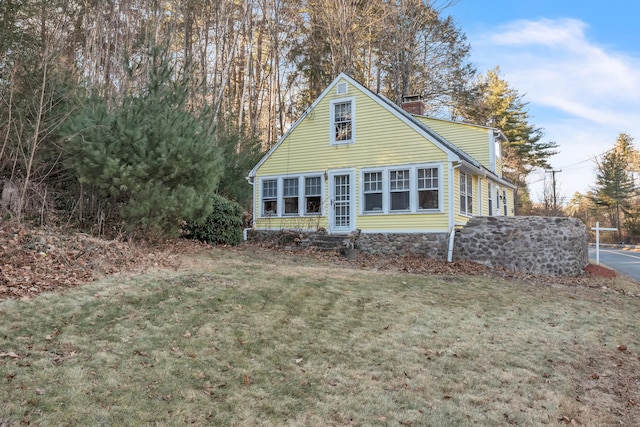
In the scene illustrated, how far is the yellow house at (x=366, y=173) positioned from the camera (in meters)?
13.9

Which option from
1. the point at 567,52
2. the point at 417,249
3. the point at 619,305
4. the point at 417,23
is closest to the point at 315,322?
the point at 619,305

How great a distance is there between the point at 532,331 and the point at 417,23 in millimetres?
20882

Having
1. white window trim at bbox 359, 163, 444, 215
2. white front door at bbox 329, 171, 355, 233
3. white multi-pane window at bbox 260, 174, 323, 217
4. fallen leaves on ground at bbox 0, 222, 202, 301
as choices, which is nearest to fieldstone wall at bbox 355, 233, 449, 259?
white window trim at bbox 359, 163, 444, 215

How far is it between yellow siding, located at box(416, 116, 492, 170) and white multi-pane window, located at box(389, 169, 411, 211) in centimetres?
445

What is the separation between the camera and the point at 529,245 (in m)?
12.9

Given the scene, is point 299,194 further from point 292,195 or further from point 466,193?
point 466,193

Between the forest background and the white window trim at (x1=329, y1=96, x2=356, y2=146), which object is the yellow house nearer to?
the white window trim at (x1=329, y1=96, x2=356, y2=146)

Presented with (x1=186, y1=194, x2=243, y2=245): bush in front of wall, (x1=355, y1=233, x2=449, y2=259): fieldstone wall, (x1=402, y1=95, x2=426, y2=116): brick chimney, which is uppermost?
(x1=402, y1=95, x2=426, y2=116): brick chimney

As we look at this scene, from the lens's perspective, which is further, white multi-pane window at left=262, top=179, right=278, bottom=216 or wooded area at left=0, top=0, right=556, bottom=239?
white multi-pane window at left=262, top=179, right=278, bottom=216

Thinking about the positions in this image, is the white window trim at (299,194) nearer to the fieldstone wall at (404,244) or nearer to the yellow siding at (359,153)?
the yellow siding at (359,153)

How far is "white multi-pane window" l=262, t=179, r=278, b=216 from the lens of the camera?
54.7 feet

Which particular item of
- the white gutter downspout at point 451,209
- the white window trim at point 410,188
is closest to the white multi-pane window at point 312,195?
the white window trim at point 410,188

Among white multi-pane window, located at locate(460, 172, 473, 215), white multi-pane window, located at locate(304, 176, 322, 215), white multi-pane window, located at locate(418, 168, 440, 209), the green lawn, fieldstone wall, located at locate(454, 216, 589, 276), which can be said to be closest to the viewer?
the green lawn

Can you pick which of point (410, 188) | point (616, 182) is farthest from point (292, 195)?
point (616, 182)
